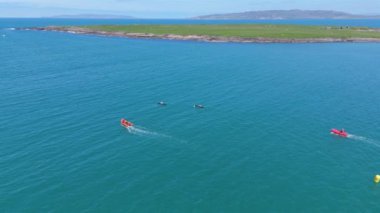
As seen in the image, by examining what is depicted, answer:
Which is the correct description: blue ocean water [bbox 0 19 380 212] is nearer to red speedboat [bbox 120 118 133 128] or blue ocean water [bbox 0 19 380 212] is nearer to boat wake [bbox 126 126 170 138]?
boat wake [bbox 126 126 170 138]

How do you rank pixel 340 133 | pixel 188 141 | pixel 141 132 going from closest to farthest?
1. pixel 188 141
2. pixel 340 133
3. pixel 141 132

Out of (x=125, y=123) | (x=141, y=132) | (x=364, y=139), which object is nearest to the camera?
(x=364, y=139)

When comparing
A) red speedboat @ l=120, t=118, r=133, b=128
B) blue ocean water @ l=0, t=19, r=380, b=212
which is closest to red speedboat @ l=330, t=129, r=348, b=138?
blue ocean water @ l=0, t=19, r=380, b=212

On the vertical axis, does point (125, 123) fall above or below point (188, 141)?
above

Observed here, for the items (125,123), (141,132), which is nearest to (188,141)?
(141,132)

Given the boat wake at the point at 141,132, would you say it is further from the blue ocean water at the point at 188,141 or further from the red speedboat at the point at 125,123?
the red speedboat at the point at 125,123

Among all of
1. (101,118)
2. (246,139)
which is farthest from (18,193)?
(246,139)

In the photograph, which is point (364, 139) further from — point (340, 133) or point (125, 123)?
point (125, 123)

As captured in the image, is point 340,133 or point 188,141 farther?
point 340,133

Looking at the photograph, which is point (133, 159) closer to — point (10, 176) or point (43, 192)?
point (43, 192)
